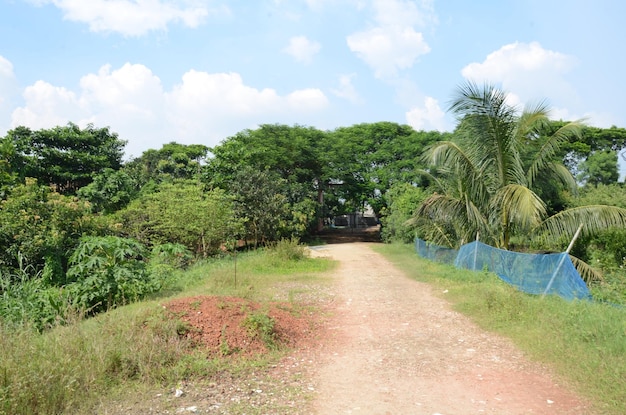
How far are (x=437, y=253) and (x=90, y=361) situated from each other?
41.3ft

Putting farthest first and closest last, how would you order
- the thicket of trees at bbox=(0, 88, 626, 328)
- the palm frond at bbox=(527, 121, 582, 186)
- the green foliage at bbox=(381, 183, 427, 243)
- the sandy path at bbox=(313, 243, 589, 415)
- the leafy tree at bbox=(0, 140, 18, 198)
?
the green foliage at bbox=(381, 183, 427, 243) → the leafy tree at bbox=(0, 140, 18, 198) → the palm frond at bbox=(527, 121, 582, 186) → the thicket of trees at bbox=(0, 88, 626, 328) → the sandy path at bbox=(313, 243, 589, 415)

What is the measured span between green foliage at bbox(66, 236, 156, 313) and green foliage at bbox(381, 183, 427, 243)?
49.1 feet

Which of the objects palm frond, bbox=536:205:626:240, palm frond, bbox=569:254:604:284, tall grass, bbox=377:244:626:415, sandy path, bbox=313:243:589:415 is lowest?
sandy path, bbox=313:243:589:415

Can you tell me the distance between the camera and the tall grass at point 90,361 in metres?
3.82

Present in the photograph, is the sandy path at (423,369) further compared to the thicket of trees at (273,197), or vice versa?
→ the thicket of trees at (273,197)

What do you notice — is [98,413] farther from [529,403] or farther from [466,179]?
[466,179]

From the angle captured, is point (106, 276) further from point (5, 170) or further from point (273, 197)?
point (273, 197)

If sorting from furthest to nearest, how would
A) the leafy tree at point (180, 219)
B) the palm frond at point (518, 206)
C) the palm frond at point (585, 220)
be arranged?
the leafy tree at point (180, 219), the palm frond at point (518, 206), the palm frond at point (585, 220)

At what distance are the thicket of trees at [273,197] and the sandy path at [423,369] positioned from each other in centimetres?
397

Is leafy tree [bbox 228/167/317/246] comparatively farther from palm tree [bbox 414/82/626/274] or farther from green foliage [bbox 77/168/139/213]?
palm tree [bbox 414/82/626/274]

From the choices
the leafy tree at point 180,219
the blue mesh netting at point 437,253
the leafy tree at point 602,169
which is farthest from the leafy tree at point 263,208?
the leafy tree at point 602,169

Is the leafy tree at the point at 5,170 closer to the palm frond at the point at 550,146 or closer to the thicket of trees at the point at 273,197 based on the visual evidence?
the thicket of trees at the point at 273,197

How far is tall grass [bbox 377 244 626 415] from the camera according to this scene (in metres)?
4.57

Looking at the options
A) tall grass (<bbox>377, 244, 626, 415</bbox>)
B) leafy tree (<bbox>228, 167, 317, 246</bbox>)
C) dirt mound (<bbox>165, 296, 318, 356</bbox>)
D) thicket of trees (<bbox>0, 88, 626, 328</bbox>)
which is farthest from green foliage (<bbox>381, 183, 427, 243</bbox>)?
dirt mound (<bbox>165, 296, 318, 356</bbox>)
